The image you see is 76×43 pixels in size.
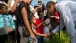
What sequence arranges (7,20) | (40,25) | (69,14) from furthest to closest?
(40,25) < (7,20) < (69,14)

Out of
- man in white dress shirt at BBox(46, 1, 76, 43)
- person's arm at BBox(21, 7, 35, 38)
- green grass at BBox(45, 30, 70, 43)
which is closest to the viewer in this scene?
man in white dress shirt at BBox(46, 1, 76, 43)

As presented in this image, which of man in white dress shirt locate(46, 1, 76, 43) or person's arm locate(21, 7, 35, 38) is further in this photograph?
person's arm locate(21, 7, 35, 38)

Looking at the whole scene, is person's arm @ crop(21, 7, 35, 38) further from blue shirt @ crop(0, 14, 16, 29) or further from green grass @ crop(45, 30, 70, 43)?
green grass @ crop(45, 30, 70, 43)

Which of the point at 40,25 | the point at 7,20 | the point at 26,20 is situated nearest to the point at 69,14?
the point at 26,20

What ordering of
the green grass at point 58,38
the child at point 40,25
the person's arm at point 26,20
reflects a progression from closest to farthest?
the person's arm at point 26,20 < the green grass at point 58,38 < the child at point 40,25

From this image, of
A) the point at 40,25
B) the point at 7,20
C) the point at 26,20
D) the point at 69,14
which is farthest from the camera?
the point at 40,25

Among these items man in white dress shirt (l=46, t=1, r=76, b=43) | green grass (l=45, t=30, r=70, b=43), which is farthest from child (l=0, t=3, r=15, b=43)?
man in white dress shirt (l=46, t=1, r=76, b=43)

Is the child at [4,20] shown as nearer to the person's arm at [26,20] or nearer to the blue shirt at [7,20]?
the blue shirt at [7,20]

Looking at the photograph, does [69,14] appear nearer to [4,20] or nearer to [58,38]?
[58,38]

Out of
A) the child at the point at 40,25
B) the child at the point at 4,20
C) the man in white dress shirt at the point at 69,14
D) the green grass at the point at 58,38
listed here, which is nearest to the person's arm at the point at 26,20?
the child at the point at 4,20

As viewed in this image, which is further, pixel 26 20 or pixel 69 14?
pixel 26 20

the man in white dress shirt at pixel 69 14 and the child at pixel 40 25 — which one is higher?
the man in white dress shirt at pixel 69 14

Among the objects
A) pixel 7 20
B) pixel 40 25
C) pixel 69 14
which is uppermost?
pixel 69 14

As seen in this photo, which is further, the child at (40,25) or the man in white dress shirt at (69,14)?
the child at (40,25)
